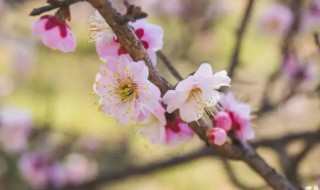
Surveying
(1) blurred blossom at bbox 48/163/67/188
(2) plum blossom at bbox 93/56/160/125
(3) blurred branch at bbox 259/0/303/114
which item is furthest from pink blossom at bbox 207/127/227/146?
(1) blurred blossom at bbox 48/163/67/188

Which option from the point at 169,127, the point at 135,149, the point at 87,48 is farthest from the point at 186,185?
the point at 169,127

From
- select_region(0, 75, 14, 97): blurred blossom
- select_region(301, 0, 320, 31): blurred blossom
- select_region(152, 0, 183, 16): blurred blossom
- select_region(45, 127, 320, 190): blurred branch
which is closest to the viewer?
select_region(45, 127, 320, 190): blurred branch

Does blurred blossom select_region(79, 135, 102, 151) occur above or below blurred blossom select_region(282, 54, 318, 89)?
below

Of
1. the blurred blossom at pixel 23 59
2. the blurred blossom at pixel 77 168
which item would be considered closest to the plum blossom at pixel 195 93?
the blurred blossom at pixel 77 168

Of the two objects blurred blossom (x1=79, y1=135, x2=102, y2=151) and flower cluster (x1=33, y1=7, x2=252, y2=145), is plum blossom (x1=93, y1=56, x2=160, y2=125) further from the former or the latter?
blurred blossom (x1=79, y1=135, x2=102, y2=151)

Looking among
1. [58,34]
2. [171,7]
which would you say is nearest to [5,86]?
[171,7]

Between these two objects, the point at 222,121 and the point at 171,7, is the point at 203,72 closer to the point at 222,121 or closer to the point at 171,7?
the point at 222,121

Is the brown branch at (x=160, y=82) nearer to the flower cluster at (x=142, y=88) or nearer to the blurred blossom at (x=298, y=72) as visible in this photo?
the flower cluster at (x=142, y=88)
